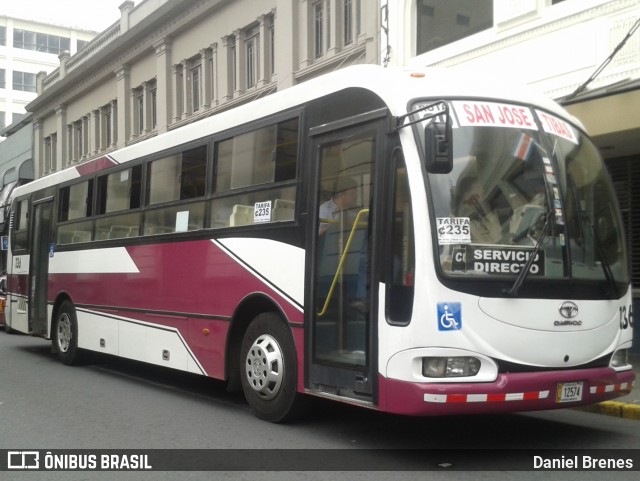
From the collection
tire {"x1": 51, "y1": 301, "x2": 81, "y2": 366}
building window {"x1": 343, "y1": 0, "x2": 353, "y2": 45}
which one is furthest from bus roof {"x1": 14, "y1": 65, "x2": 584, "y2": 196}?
building window {"x1": 343, "y1": 0, "x2": 353, "y2": 45}

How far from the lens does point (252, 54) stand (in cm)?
2205

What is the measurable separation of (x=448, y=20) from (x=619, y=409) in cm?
905

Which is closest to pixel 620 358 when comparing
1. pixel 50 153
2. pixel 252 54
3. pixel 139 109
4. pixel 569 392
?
pixel 569 392

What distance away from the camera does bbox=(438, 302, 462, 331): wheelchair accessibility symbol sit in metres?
5.98

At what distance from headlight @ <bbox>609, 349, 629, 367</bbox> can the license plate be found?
518 millimetres

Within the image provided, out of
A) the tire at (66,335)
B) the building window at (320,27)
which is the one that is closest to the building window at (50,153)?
the building window at (320,27)

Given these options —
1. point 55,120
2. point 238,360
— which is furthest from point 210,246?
point 55,120

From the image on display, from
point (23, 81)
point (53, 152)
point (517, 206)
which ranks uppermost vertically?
point (23, 81)

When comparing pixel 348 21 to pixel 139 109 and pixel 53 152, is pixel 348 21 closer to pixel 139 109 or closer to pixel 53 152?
pixel 139 109

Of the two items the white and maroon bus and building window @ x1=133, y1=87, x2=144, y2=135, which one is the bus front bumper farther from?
building window @ x1=133, y1=87, x2=144, y2=135

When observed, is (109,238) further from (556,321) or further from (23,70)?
(23,70)

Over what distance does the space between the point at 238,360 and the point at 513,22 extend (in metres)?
8.18

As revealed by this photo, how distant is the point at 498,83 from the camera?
23.1ft

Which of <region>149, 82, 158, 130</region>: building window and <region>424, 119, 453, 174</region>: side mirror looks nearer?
<region>424, 119, 453, 174</region>: side mirror
